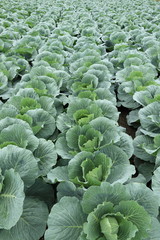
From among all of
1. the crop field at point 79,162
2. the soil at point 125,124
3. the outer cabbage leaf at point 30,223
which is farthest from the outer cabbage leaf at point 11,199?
the soil at point 125,124

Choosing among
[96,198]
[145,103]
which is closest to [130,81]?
[145,103]

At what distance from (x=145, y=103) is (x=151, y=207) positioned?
158cm

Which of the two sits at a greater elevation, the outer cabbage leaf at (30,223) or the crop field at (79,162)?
the crop field at (79,162)

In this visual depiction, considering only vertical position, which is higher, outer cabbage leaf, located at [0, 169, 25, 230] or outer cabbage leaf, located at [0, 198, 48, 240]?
outer cabbage leaf, located at [0, 169, 25, 230]

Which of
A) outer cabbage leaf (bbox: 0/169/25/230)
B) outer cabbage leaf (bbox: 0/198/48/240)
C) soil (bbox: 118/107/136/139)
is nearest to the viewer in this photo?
outer cabbage leaf (bbox: 0/169/25/230)

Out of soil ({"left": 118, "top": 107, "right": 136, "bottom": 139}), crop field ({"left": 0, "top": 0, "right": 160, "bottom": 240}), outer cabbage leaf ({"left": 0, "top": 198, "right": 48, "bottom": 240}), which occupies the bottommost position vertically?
soil ({"left": 118, "top": 107, "right": 136, "bottom": 139})

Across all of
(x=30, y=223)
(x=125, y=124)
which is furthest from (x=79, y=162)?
(x=125, y=124)

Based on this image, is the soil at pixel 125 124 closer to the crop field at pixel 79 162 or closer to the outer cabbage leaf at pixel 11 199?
the crop field at pixel 79 162

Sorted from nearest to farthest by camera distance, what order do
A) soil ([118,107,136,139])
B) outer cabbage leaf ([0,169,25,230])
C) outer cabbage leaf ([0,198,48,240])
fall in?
outer cabbage leaf ([0,169,25,230]), outer cabbage leaf ([0,198,48,240]), soil ([118,107,136,139])

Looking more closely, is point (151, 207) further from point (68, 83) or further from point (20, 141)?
point (68, 83)

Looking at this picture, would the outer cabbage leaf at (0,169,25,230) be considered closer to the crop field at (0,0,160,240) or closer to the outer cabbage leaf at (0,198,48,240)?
the crop field at (0,0,160,240)

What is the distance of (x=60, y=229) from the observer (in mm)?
1476

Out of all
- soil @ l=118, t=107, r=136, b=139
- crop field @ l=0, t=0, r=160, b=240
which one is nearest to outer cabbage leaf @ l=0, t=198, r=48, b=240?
crop field @ l=0, t=0, r=160, b=240

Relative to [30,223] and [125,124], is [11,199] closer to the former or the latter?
[30,223]
